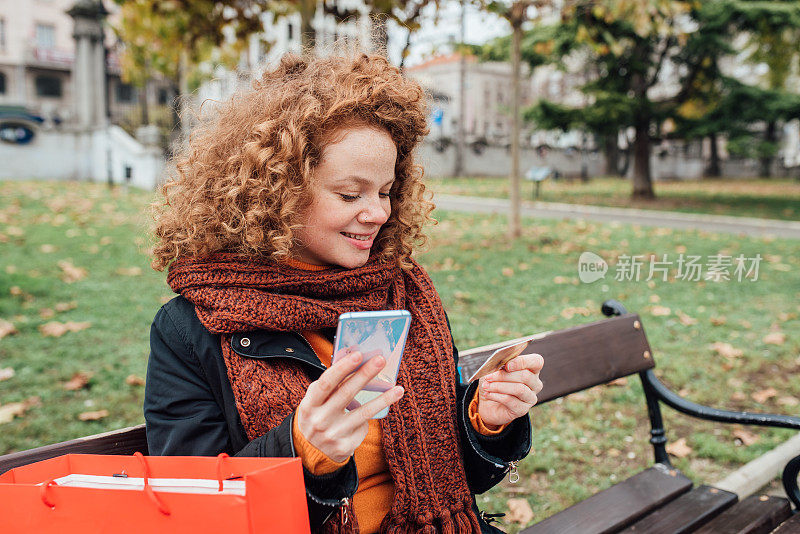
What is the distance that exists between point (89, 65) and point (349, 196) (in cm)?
1942

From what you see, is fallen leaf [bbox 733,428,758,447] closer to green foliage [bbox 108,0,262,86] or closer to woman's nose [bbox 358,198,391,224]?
woman's nose [bbox 358,198,391,224]

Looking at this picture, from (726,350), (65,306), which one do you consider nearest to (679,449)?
(726,350)

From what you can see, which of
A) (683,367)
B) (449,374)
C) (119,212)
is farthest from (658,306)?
(119,212)

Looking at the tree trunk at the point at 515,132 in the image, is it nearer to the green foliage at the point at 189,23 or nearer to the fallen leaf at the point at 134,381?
the green foliage at the point at 189,23

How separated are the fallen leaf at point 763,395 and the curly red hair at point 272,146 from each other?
129 inches

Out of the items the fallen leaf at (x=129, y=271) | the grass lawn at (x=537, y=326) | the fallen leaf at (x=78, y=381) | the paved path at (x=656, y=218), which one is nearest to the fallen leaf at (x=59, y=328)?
the grass lawn at (x=537, y=326)

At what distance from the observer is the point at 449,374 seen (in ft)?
5.51

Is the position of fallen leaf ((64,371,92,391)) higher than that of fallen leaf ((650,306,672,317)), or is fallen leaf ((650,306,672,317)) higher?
fallen leaf ((650,306,672,317))

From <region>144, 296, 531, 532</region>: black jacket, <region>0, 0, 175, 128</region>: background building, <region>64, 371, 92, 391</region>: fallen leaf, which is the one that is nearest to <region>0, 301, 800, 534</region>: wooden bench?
<region>144, 296, 531, 532</region>: black jacket

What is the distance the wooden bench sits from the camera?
214 cm

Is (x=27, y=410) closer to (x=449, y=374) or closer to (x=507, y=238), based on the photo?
(x=449, y=374)

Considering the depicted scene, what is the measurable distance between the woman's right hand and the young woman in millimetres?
126

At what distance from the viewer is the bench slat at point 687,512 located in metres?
2.13

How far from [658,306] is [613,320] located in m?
3.74
